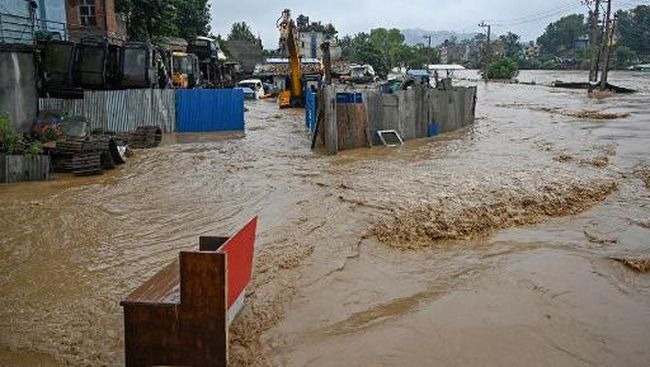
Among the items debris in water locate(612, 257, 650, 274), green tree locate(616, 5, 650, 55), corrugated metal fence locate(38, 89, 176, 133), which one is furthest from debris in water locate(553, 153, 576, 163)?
green tree locate(616, 5, 650, 55)

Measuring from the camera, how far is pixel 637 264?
6461 millimetres

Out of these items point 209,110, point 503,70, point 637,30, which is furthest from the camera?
point 637,30

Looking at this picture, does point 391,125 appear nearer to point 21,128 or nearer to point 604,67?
point 21,128

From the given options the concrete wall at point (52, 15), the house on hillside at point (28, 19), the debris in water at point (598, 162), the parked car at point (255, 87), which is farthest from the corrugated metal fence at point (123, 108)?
the parked car at point (255, 87)

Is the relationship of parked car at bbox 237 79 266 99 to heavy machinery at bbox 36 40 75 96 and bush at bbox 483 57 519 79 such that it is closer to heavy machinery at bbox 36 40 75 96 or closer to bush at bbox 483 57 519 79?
heavy machinery at bbox 36 40 75 96

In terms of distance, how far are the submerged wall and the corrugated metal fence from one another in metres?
6.39

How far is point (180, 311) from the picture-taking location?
396 cm

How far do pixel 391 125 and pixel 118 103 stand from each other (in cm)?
919

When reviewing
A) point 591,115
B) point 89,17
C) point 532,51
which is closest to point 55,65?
point 89,17

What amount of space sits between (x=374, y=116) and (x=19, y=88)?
1011cm

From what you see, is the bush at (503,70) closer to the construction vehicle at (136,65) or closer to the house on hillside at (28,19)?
the house on hillside at (28,19)

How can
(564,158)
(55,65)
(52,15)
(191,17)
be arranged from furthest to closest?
(191,17)
(52,15)
(55,65)
(564,158)

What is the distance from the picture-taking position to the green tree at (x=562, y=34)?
12475cm

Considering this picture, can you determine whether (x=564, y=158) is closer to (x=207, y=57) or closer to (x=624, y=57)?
(x=207, y=57)
